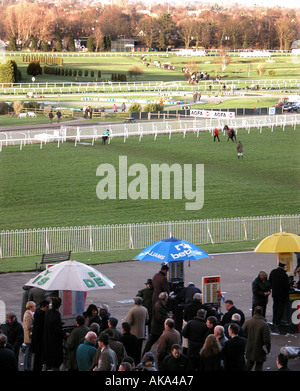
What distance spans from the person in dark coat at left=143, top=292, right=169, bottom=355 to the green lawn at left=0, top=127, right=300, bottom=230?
47.9 feet

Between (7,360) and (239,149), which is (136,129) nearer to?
(239,149)

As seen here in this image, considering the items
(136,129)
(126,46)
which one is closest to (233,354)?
(136,129)

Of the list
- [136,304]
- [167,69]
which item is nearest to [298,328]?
[136,304]

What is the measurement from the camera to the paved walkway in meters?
17.3

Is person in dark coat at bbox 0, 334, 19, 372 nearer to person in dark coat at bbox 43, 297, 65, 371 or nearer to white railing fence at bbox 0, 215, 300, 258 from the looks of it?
person in dark coat at bbox 43, 297, 65, 371

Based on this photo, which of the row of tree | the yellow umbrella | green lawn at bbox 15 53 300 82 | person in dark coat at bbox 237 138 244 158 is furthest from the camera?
the row of tree

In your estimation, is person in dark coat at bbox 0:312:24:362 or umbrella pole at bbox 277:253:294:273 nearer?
person in dark coat at bbox 0:312:24:362

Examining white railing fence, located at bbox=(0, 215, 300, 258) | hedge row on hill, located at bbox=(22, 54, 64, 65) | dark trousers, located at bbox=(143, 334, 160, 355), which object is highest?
hedge row on hill, located at bbox=(22, 54, 64, 65)

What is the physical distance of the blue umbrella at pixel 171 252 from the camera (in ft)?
53.4

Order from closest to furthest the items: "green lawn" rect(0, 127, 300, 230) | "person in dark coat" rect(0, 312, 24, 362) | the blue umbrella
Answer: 1. "person in dark coat" rect(0, 312, 24, 362)
2. the blue umbrella
3. "green lawn" rect(0, 127, 300, 230)

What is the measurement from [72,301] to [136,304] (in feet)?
4.66

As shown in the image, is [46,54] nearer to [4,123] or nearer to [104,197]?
[4,123]

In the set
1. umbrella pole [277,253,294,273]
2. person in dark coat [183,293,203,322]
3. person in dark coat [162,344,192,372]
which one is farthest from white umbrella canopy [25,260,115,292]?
umbrella pole [277,253,294,273]

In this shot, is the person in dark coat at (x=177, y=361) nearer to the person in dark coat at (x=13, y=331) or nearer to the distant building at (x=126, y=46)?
the person in dark coat at (x=13, y=331)
